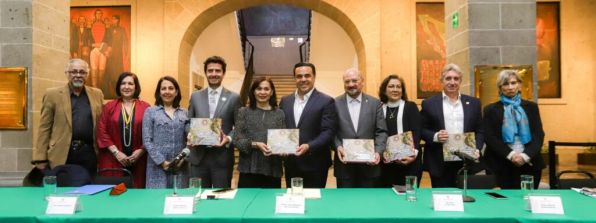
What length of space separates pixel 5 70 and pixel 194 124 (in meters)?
2.84

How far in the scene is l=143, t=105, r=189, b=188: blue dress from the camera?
3.94 meters

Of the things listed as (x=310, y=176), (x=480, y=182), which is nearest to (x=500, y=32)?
(x=480, y=182)

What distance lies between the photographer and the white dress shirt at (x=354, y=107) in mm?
4039

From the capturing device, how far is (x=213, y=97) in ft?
13.8

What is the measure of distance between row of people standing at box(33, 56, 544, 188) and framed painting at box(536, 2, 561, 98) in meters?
6.80

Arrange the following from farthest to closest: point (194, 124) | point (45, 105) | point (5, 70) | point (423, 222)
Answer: point (5, 70), point (45, 105), point (194, 124), point (423, 222)

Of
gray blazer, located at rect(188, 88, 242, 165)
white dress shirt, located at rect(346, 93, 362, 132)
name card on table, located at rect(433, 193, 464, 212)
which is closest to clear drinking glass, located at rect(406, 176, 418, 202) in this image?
name card on table, located at rect(433, 193, 464, 212)

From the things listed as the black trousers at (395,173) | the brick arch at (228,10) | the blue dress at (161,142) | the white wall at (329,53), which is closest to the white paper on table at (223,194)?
the blue dress at (161,142)

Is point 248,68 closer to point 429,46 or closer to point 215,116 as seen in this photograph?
point 429,46

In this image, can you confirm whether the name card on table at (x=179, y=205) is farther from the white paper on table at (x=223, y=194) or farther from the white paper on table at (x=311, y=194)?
the white paper on table at (x=311, y=194)

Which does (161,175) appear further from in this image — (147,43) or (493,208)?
(147,43)

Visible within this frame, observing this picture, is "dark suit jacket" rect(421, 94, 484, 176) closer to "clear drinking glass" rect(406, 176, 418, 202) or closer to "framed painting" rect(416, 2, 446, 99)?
"clear drinking glass" rect(406, 176, 418, 202)

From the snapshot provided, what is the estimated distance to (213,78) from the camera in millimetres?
4137

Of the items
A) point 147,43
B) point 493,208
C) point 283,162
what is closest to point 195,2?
point 147,43
